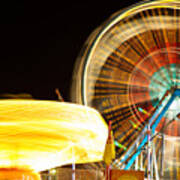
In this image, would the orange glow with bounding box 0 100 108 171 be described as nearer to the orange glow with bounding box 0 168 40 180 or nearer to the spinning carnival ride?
the orange glow with bounding box 0 168 40 180

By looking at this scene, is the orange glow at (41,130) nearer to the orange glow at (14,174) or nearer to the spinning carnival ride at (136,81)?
the orange glow at (14,174)

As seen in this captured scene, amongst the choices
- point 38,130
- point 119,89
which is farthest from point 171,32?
point 38,130

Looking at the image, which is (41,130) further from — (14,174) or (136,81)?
(136,81)

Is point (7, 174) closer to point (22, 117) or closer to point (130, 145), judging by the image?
point (22, 117)

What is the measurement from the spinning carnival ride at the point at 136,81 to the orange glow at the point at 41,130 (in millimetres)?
4559

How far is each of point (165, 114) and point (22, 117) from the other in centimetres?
694

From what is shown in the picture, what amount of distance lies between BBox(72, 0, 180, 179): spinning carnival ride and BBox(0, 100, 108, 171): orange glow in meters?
4.56

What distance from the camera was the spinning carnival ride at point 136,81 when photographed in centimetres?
1335

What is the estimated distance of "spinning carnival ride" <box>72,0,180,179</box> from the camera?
43.8 feet

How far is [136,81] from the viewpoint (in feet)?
46.8

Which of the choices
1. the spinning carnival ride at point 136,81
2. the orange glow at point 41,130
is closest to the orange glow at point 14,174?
the orange glow at point 41,130

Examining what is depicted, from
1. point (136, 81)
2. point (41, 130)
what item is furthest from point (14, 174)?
point (136, 81)

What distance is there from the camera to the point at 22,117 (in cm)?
780

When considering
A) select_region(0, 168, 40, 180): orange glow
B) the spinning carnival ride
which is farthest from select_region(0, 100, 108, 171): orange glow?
the spinning carnival ride
